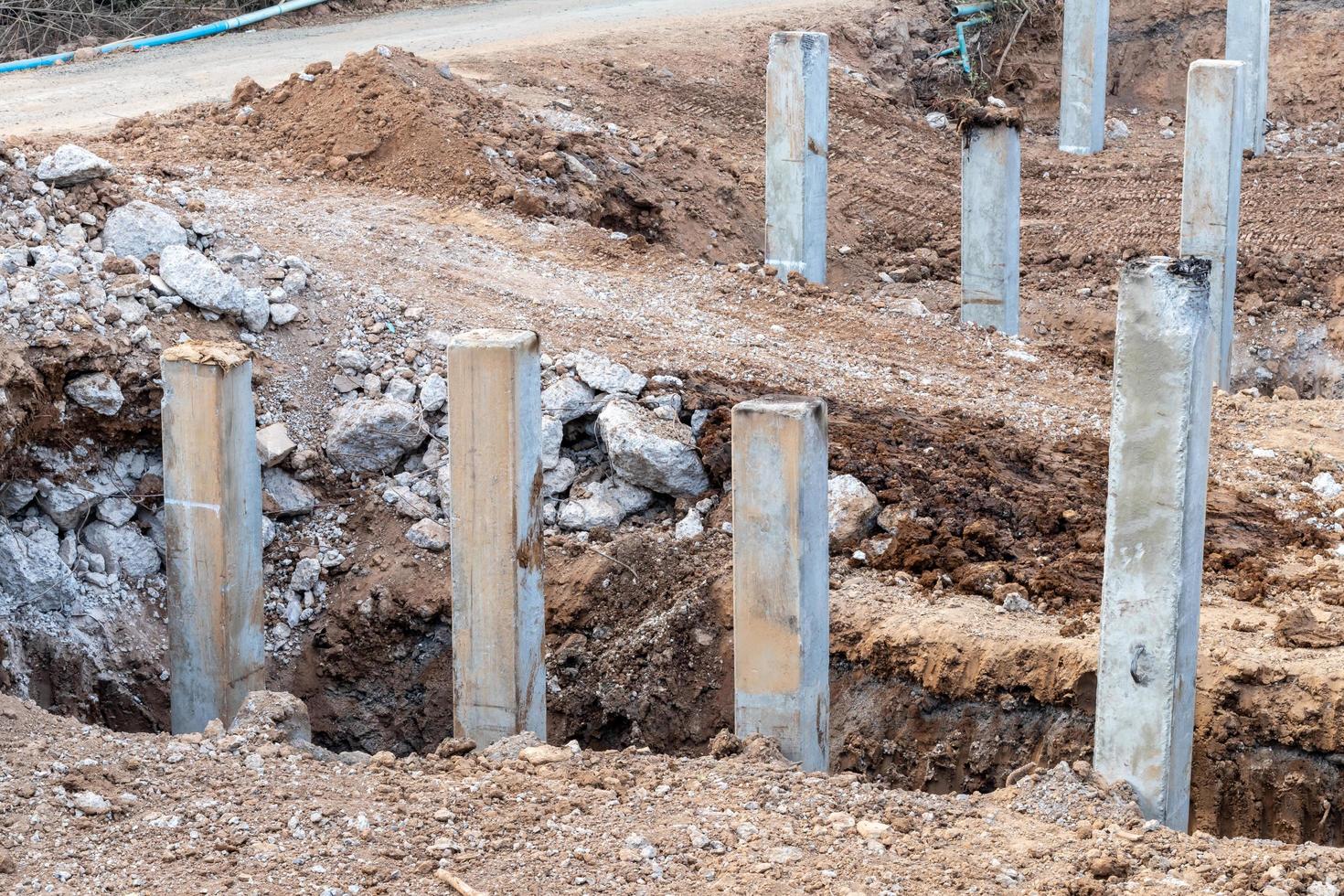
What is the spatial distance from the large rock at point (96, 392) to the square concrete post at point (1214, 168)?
18.9 feet

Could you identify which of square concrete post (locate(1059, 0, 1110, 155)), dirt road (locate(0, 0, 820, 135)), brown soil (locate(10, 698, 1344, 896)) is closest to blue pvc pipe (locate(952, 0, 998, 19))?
dirt road (locate(0, 0, 820, 135))

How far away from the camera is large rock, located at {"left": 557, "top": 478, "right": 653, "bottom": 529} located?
7.04 meters

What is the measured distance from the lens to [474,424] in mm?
5578

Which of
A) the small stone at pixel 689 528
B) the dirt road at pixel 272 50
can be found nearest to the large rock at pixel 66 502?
the small stone at pixel 689 528

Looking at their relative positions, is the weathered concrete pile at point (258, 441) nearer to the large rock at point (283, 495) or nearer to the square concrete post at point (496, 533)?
the large rock at point (283, 495)

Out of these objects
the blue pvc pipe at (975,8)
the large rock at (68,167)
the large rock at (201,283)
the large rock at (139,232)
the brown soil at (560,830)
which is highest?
the blue pvc pipe at (975,8)

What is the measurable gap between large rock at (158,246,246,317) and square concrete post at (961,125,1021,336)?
4.25 m

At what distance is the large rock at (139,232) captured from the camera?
771 centimetres

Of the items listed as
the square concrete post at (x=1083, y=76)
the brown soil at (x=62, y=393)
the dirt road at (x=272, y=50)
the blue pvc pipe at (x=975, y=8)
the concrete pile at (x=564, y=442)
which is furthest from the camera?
the blue pvc pipe at (x=975, y=8)

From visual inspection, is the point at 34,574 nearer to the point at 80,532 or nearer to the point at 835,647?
the point at 80,532

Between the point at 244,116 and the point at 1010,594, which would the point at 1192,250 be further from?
the point at 244,116

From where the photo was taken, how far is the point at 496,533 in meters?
5.65

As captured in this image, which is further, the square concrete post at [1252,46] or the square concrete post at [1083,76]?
the square concrete post at [1083,76]

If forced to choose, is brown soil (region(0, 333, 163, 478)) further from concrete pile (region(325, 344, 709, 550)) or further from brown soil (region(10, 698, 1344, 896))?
brown soil (region(10, 698, 1344, 896))
